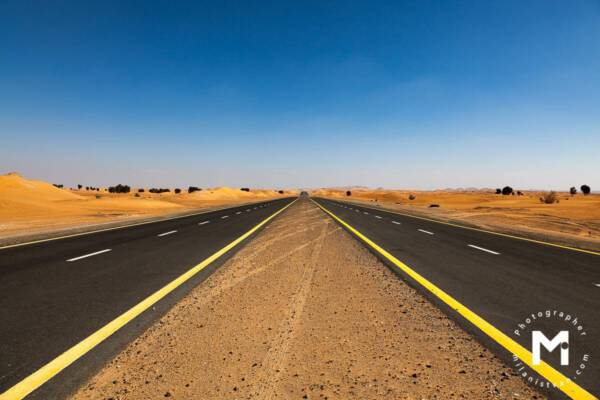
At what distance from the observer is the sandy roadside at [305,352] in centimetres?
284

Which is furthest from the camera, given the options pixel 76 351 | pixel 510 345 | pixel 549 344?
pixel 549 344

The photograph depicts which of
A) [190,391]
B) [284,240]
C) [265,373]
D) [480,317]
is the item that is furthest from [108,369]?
[284,240]

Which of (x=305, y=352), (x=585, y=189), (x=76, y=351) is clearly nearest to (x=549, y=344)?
(x=305, y=352)

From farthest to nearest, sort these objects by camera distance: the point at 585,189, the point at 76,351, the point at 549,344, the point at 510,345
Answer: the point at 585,189
the point at 549,344
the point at 510,345
the point at 76,351

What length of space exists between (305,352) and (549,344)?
2.72m

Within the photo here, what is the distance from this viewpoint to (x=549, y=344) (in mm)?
3824

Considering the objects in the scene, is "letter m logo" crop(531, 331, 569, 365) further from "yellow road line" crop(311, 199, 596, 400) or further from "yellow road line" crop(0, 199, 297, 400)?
"yellow road line" crop(0, 199, 297, 400)

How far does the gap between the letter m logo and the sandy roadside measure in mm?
541

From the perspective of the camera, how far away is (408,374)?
122 inches

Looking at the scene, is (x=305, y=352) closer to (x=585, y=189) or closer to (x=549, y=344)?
(x=549, y=344)

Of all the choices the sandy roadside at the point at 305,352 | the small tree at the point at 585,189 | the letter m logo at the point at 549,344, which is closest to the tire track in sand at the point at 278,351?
the sandy roadside at the point at 305,352

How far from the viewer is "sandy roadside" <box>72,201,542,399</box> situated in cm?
284

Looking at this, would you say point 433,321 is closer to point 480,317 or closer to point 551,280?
point 480,317

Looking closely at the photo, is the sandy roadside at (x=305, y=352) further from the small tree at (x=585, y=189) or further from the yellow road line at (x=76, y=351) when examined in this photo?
the small tree at (x=585, y=189)
